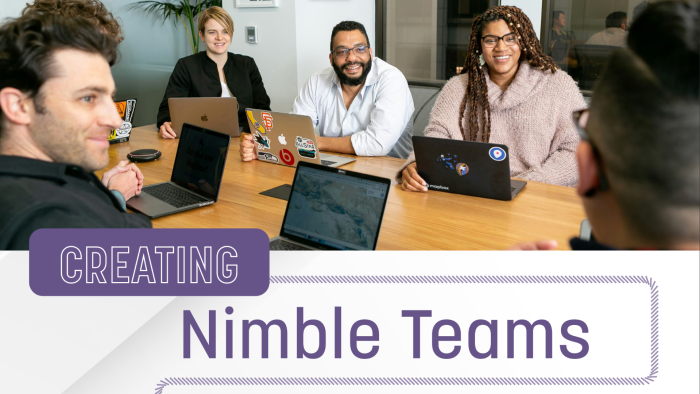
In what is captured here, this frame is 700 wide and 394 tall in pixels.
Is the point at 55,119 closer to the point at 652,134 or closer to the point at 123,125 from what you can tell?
the point at 652,134

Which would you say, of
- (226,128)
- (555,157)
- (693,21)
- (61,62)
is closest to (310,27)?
(226,128)

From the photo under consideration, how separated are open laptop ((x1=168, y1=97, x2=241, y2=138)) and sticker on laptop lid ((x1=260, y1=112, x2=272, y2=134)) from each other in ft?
1.66

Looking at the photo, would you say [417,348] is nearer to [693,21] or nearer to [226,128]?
[693,21]

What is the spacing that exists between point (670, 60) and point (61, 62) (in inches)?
43.0

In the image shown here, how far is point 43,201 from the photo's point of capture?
99 cm

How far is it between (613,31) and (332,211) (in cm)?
264

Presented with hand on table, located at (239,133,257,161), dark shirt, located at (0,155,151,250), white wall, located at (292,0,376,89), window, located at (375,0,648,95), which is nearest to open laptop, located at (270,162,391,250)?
dark shirt, located at (0,155,151,250)

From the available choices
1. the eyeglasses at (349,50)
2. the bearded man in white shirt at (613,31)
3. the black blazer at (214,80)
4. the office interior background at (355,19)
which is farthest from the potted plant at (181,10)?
the bearded man in white shirt at (613,31)

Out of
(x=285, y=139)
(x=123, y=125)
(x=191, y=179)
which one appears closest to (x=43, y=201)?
(x=191, y=179)

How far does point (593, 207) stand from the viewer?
26.1 inches

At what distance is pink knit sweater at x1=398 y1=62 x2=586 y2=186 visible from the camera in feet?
7.27

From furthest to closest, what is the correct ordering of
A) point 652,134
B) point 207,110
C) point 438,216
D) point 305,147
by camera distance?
point 207,110 < point 305,147 < point 438,216 < point 652,134

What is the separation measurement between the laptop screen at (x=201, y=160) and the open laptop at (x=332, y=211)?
434 millimetres

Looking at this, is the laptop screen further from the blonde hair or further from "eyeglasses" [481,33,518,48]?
the blonde hair
